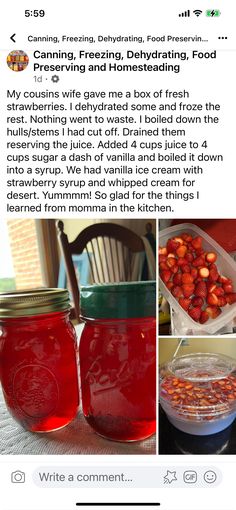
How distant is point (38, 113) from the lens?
392 mm

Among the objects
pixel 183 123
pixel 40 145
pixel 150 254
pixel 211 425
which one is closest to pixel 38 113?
pixel 40 145

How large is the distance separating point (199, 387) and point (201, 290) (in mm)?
124

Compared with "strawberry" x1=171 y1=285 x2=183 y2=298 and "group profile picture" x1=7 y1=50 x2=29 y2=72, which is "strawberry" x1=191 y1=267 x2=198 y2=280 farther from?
"group profile picture" x1=7 y1=50 x2=29 y2=72

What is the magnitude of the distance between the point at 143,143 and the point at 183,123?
5 centimetres

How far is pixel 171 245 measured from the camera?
42 centimetres

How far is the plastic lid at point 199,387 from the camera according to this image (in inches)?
16.4

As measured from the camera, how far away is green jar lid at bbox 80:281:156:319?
14.6 inches

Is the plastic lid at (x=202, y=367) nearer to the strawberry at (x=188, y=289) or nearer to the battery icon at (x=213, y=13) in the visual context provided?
the strawberry at (x=188, y=289)

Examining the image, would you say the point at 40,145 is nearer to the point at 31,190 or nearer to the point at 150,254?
the point at 31,190

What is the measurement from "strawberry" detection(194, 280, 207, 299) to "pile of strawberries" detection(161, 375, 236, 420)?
0.11 metres

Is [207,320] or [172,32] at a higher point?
[172,32]

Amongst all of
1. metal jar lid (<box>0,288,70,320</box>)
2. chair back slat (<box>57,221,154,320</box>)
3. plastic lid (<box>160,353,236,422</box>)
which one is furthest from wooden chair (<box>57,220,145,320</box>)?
plastic lid (<box>160,353,236,422</box>)

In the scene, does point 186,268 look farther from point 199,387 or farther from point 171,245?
point 199,387

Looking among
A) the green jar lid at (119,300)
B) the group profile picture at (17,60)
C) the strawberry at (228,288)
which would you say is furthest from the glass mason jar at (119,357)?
the group profile picture at (17,60)
